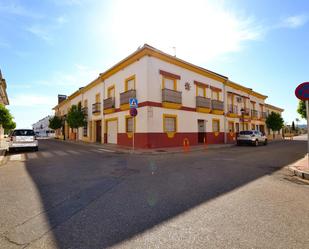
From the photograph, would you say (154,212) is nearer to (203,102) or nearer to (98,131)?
(203,102)

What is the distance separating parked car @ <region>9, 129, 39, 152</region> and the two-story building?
6927mm

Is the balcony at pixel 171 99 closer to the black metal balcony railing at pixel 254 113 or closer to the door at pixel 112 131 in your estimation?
the door at pixel 112 131

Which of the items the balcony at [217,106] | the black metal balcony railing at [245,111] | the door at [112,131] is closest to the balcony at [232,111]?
the black metal balcony railing at [245,111]

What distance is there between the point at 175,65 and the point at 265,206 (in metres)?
14.7

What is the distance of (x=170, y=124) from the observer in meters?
16.0

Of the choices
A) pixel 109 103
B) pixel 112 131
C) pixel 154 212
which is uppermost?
pixel 109 103

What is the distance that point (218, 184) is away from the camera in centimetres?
495

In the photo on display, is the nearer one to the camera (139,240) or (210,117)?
(139,240)

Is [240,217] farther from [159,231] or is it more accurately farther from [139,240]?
[139,240]

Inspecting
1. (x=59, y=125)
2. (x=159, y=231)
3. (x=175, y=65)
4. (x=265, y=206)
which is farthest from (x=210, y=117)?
(x=59, y=125)

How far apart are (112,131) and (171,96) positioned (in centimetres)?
741

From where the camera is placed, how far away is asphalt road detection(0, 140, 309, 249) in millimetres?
2410

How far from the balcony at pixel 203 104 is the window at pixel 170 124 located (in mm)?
3441

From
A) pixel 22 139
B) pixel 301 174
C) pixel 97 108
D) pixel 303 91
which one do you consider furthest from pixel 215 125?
pixel 22 139
